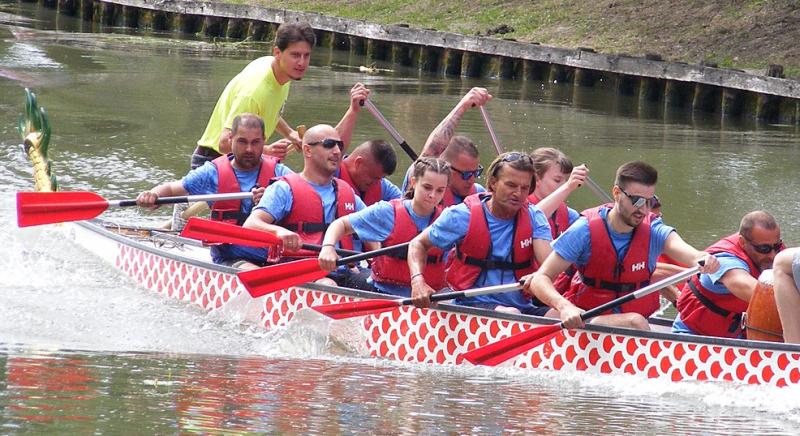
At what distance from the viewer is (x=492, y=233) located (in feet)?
20.8

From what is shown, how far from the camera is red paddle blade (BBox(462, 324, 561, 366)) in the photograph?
598 centimetres

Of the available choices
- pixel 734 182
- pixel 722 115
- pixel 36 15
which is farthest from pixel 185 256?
pixel 36 15

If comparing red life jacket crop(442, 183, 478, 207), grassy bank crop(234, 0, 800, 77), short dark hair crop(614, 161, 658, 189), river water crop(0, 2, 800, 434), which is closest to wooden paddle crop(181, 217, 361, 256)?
river water crop(0, 2, 800, 434)

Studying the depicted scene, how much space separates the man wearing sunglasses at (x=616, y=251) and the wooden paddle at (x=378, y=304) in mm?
247

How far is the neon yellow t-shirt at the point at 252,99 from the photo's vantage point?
320 inches

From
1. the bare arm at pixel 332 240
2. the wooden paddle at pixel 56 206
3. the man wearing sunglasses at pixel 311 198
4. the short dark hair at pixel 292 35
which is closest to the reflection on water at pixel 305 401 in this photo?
the bare arm at pixel 332 240

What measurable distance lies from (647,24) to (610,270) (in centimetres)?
1491

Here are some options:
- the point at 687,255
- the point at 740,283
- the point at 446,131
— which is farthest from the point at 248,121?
the point at 740,283

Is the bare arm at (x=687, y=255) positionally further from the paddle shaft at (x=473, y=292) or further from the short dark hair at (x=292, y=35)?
the short dark hair at (x=292, y=35)

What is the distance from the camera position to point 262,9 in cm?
2455

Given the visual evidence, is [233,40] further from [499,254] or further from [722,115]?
[499,254]

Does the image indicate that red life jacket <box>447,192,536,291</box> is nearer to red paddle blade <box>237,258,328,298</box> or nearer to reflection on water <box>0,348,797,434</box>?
reflection on water <box>0,348,797,434</box>

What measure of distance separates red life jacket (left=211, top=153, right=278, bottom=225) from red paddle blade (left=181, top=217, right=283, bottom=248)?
1.77ft

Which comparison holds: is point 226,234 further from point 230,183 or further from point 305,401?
point 305,401
